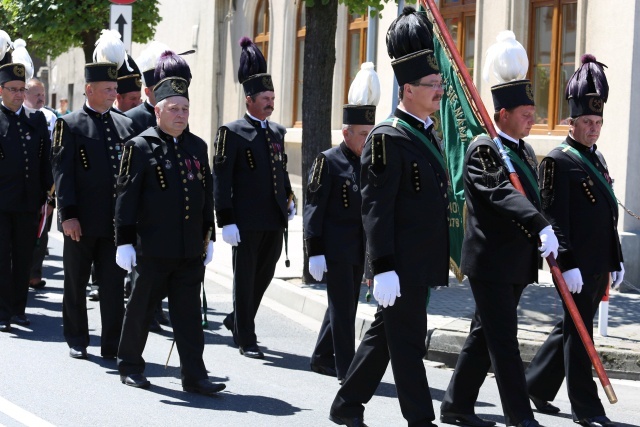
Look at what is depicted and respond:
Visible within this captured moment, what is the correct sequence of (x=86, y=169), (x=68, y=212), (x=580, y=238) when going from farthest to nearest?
(x=86, y=169) → (x=68, y=212) → (x=580, y=238)

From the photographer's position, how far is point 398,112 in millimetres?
6207

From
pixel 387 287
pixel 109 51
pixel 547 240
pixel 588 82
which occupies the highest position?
pixel 109 51

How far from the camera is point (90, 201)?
841cm

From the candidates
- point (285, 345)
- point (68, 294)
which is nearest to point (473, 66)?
point (285, 345)

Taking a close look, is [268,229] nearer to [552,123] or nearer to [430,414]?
[430,414]

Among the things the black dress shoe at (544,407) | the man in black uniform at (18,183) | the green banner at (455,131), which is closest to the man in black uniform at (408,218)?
the black dress shoe at (544,407)

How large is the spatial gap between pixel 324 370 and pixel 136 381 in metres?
1.39

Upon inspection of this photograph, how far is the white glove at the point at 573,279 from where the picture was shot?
22.3 ft

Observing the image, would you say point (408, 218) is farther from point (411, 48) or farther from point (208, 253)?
point (208, 253)

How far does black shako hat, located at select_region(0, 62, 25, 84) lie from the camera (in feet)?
32.1

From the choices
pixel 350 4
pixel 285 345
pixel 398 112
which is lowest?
pixel 285 345

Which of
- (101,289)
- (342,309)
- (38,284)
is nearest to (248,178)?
(101,289)

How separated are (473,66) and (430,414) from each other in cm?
961

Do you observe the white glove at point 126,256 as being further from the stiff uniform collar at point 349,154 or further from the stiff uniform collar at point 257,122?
the stiff uniform collar at point 257,122
